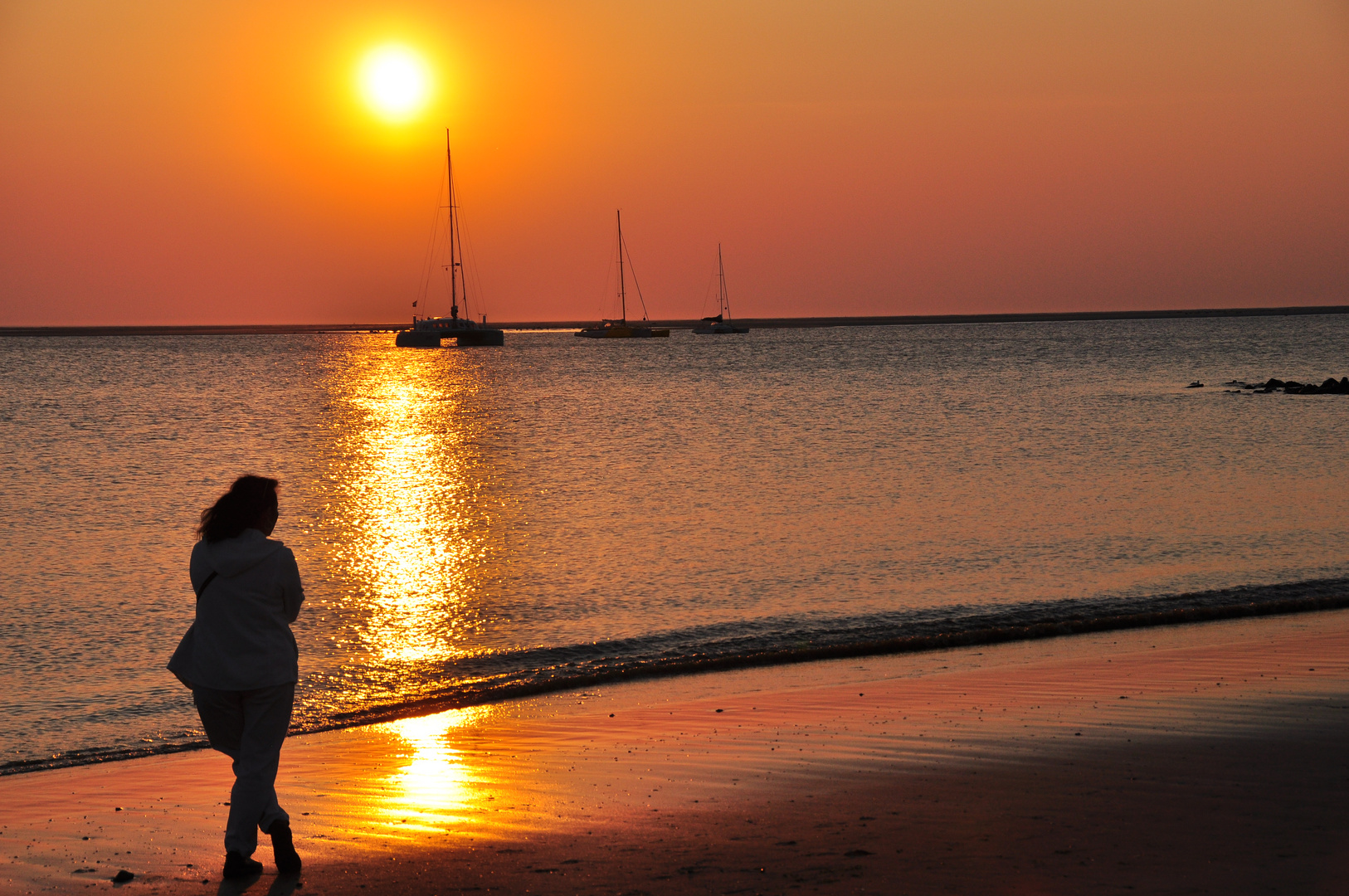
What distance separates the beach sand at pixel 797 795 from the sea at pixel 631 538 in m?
1.80

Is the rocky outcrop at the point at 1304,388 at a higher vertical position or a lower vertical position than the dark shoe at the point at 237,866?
lower

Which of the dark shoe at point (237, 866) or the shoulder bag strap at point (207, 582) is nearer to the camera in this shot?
the shoulder bag strap at point (207, 582)

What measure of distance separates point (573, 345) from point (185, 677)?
185057 millimetres

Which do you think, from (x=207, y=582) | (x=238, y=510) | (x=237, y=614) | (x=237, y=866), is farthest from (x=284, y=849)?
(x=238, y=510)

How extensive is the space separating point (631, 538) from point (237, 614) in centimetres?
1582

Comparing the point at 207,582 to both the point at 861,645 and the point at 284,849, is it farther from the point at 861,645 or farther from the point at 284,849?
the point at 861,645

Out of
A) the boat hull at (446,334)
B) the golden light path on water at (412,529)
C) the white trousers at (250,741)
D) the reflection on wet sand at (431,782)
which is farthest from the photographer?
the boat hull at (446,334)

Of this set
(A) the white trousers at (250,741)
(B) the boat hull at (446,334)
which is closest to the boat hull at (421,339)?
(B) the boat hull at (446,334)

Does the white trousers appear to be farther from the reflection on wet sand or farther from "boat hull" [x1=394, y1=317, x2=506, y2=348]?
"boat hull" [x1=394, y1=317, x2=506, y2=348]

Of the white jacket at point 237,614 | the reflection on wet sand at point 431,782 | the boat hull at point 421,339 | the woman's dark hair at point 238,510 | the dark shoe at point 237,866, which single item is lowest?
the reflection on wet sand at point 431,782

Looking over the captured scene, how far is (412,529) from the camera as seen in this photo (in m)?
23.1

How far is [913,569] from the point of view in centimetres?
1758

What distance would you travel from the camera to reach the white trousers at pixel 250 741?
5652 millimetres

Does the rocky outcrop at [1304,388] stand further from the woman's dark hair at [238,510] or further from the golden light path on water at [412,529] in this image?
the woman's dark hair at [238,510]
